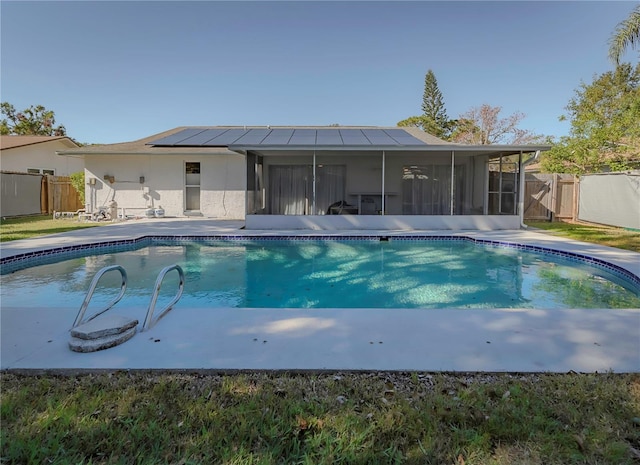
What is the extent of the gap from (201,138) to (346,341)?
13.4 m

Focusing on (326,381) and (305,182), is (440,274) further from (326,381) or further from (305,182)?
(305,182)

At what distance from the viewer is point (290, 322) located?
11.8 ft

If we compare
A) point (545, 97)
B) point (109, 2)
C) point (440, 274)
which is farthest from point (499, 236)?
point (545, 97)

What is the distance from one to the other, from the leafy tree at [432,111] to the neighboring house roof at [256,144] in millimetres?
18893

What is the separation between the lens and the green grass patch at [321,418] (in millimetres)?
1783

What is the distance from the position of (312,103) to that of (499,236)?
64.3 ft

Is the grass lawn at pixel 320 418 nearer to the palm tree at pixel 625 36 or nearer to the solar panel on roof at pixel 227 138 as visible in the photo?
the solar panel on roof at pixel 227 138

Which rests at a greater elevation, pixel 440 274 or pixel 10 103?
pixel 10 103

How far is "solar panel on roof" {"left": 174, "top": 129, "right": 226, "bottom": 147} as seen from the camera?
13920 mm

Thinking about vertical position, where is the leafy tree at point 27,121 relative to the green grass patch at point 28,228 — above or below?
above

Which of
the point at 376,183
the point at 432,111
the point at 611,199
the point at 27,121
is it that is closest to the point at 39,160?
the point at 27,121

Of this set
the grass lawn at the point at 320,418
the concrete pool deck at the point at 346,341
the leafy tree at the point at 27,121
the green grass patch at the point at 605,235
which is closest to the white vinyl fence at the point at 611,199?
the green grass patch at the point at 605,235

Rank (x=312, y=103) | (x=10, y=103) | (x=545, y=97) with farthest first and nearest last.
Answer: (x=10, y=103) < (x=312, y=103) < (x=545, y=97)

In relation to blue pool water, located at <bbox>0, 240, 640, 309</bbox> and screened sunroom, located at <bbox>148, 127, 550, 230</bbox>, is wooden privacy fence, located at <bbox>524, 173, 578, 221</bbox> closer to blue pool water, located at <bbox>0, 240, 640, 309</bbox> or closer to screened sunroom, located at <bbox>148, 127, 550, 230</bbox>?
screened sunroom, located at <bbox>148, 127, 550, 230</bbox>
